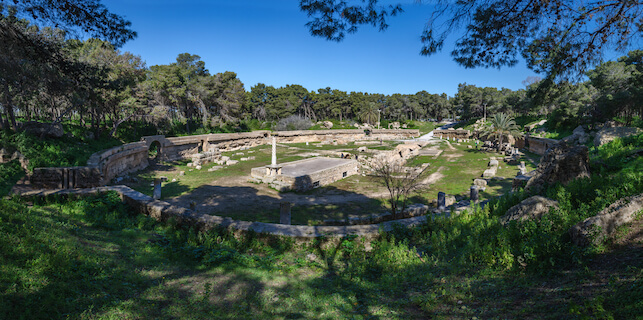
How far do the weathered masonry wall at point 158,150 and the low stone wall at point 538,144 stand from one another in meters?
23.0

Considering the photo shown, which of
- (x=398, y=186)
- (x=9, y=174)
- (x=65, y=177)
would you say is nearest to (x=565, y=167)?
(x=398, y=186)

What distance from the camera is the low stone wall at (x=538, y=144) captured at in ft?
85.7

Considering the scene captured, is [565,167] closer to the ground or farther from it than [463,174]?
farther from it

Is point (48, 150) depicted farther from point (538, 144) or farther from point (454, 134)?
point (454, 134)

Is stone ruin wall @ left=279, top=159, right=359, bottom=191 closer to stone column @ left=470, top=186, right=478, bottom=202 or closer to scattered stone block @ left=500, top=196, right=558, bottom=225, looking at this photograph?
stone column @ left=470, top=186, right=478, bottom=202

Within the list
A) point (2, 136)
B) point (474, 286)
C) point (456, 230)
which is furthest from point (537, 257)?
point (2, 136)

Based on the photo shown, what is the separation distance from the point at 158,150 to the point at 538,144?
3445 cm

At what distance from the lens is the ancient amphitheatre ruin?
311 inches

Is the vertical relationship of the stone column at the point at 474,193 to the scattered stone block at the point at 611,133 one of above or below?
below

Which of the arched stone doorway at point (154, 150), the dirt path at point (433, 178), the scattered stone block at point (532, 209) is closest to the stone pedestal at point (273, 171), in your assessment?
the dirt path at point (433, 178)

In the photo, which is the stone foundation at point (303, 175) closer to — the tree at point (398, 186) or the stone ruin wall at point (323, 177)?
the stone ruin wall at point (323, 177)

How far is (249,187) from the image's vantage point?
17250mm

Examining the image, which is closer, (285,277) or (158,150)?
(285,277)

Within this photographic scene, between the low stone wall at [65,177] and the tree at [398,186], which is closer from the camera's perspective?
the tree at [398,186]
